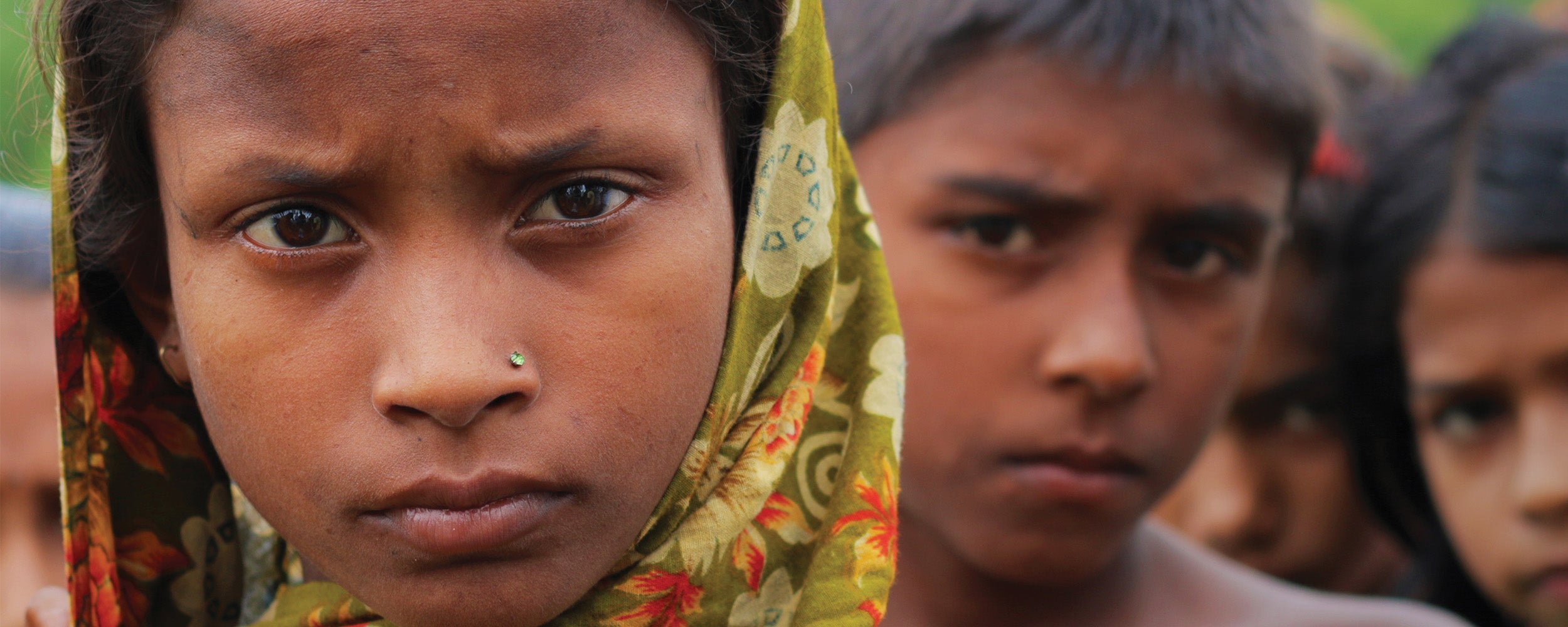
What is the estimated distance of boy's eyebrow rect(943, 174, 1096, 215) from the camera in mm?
2166

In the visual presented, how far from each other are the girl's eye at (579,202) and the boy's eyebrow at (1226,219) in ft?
3.60

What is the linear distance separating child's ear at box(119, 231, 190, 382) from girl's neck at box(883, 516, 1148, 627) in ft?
4.03

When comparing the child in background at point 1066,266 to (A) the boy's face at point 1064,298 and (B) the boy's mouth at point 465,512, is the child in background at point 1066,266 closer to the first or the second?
(A) the boy's face at point 1064,298

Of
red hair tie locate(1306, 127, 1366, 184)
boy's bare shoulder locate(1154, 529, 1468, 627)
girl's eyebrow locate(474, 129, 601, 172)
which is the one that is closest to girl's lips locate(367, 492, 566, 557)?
girl's eyebrow locate(474, 129, 601, 172)

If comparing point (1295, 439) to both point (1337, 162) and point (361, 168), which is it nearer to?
point (1337, 162)

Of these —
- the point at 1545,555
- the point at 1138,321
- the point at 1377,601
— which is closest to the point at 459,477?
the point at 1138,321

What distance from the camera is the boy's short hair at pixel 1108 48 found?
2.25 m

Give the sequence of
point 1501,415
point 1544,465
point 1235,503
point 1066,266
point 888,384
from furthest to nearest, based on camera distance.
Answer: point 1235,503, point 1501,415, point 1544,465, point 1066,266, point 888,384

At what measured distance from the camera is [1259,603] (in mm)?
2496

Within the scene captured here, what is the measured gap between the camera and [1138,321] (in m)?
2.11

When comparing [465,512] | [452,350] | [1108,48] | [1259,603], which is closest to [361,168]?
[452,350]

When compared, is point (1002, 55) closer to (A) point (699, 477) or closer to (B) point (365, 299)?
(A) point (699, 477)

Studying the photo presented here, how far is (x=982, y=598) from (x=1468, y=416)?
1.22 m

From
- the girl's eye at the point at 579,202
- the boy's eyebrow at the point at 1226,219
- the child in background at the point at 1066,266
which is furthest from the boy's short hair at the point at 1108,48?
the girl's eye at the point at 579,202
